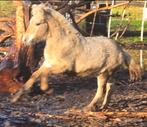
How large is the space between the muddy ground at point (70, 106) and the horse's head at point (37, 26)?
1.30 metres

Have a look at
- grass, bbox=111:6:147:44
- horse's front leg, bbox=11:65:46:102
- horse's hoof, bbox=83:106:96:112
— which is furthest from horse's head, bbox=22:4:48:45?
grass, bbox=111:6:147:44

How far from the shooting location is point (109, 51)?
11445 mm

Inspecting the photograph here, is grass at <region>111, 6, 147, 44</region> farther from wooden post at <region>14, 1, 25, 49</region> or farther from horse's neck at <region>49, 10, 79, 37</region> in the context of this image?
horse's neck at <region>49, 10, 79, 37</region>

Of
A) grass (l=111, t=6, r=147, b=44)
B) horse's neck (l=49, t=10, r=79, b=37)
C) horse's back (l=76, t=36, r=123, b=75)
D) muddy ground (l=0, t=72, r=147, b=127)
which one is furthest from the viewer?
grass (l=111, t=6, r=147, b=44)

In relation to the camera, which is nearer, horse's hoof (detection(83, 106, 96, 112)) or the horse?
the horse

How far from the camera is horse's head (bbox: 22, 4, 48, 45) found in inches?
428

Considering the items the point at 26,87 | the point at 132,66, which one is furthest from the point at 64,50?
the point at 132,66

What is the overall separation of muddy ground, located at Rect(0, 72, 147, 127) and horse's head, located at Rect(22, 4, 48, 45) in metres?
1.30

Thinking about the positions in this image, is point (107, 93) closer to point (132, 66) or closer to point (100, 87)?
point (100, 87)

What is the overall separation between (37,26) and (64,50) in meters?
0.62

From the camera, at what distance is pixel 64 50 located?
36.4 ft

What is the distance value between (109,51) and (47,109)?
1.69 metres

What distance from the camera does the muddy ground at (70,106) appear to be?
1082cm

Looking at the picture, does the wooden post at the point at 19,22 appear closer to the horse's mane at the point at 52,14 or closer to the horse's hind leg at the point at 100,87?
the horse's hind leg at the point at 100,87
